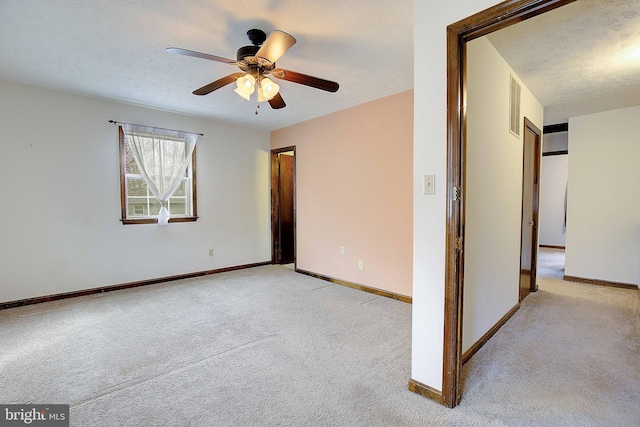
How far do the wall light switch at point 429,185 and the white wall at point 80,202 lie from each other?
3.70m

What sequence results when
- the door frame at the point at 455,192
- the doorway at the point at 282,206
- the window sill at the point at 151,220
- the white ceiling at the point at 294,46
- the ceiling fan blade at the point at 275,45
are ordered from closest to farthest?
the door frame at the point at 455,192 < the ceiling fan blade at the point at 275,45 < the white ceiling at the point at 294,46 < the window sill at the point at 151,220 < the doorway at the point at 282,206

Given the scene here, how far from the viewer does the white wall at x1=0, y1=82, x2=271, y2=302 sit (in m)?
3.25

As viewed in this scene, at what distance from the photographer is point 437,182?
5.50 ft

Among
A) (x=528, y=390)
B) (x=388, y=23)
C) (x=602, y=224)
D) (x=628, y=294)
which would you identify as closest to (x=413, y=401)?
(x=528, y=390)

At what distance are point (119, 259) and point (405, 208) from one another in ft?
11.8

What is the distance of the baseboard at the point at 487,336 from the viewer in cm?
218

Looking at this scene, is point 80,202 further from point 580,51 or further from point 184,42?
point 580,51

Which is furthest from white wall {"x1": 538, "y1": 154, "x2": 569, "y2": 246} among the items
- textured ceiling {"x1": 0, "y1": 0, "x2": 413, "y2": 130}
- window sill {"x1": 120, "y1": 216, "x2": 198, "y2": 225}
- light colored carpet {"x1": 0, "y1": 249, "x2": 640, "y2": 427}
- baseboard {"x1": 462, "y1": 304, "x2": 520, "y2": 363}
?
window sill {"x1": 120, "y1": 216, "x2": 198, "y2": 225}

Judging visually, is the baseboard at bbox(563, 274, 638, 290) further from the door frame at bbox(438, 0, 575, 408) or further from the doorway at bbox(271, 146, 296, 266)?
the doorway at bbox(271, 146, 296, 266)

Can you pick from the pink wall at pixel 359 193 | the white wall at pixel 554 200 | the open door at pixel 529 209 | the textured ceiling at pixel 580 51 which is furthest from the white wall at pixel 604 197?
the white wall at pixel 554 200

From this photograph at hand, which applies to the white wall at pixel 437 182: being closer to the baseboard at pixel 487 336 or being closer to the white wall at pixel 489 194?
the white wall at pixel 489 194

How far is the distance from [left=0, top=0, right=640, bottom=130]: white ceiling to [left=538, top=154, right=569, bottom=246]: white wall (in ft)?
14.6

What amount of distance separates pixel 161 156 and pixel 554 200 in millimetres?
8521

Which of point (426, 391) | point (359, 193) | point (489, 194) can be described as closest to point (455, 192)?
point (489, 194)
